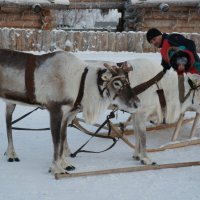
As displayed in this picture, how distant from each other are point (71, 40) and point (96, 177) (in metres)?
11.9

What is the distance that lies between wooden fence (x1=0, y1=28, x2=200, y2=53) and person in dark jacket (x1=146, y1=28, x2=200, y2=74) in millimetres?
10550

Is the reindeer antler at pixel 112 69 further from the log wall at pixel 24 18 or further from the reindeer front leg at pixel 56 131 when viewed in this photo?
the log wall at pixel 24 18

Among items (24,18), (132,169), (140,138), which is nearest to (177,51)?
(140,138)

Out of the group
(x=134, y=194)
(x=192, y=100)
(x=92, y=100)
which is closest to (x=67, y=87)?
(x=92, y=100)

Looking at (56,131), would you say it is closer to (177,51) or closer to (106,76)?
(106,76)

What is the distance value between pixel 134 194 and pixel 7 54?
2429 millimetres

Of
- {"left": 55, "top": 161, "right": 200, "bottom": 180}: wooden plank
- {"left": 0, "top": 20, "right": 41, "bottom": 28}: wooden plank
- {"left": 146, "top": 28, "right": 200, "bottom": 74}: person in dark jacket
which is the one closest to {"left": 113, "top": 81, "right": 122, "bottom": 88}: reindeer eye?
{"left": 55, "top": 161, "right": 200, "bottom": 180}: wooden plank

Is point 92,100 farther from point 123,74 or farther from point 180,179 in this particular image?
point 180,179

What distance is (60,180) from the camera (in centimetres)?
485

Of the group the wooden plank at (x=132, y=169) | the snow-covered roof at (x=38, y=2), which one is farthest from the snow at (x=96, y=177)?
the snow-covered roof at (x=38, y=2)

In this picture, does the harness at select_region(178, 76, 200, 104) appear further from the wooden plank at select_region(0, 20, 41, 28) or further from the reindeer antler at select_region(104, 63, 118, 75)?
the wooden plank at select_region(0, 20, 41, 28)

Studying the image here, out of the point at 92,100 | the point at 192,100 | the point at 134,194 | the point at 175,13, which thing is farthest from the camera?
the point at 175,13

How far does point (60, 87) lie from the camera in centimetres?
499

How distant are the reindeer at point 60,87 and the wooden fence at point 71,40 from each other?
11.1 metres
